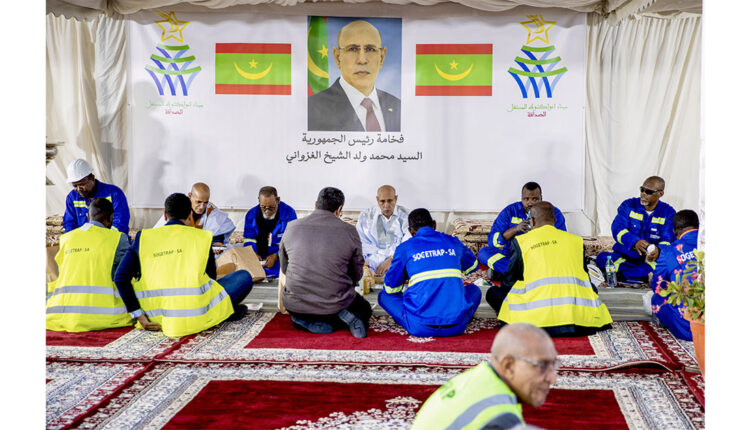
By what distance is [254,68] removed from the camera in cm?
821

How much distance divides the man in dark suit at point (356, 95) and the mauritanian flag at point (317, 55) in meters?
0.10

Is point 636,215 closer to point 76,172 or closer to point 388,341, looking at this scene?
point 388,341

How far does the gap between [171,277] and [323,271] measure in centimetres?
101

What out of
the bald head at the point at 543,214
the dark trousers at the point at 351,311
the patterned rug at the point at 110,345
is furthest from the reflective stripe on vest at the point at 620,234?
the patterned rug at the point at 110,345

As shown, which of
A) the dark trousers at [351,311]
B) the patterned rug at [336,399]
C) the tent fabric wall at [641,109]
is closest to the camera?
the patterned rug at [336,399]

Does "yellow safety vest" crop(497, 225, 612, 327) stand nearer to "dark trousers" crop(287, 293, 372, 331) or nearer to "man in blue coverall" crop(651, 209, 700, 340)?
"man in blue coverall" crop(651, 209, 700, 340)

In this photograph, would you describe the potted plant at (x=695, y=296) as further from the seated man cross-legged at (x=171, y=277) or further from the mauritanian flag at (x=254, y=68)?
the mauritanian flag at (x=254, y=68)

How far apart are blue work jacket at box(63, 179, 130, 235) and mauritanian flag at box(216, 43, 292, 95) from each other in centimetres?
229

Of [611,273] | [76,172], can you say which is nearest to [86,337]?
[76,172]

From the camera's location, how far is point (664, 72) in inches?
308

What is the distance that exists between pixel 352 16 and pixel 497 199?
2.75 meters

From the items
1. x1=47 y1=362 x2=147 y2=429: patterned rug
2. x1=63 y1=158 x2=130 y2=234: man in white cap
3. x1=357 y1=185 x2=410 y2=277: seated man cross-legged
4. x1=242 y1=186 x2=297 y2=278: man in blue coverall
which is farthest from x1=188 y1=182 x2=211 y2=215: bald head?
x1=47 y1=362 x2=147 y2=429: patterned rug

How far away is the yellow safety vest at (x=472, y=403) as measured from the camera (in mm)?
1939

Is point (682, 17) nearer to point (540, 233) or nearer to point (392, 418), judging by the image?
point (540, 233)
